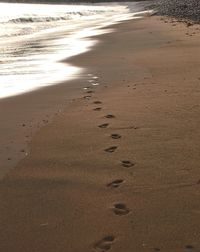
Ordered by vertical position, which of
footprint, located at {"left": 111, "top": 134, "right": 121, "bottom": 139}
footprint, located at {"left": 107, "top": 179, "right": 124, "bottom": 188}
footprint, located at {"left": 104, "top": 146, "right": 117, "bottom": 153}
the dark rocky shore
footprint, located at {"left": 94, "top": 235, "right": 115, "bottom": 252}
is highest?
footprint, located at {"left": 111, "top": 134, "right": 121, "bottom": 139}

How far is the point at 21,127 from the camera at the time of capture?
233 inches

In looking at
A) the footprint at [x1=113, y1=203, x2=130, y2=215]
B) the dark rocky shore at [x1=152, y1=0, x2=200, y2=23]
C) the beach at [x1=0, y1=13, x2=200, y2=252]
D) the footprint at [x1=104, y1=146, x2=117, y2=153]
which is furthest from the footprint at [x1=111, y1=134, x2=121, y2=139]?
the dark rocky shore at [x1=152, y1=0, x2=200, y2=23]

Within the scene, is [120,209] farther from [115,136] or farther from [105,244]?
[115,136]

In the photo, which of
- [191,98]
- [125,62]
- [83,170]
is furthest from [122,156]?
[125,62]

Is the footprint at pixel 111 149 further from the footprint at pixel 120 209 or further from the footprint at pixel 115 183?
the footprint at pixel 120 209

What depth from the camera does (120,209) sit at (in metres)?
3.66

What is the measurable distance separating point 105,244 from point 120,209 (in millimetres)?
452

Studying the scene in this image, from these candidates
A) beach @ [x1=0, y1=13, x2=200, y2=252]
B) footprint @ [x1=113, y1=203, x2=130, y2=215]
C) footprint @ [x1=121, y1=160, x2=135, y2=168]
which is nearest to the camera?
beach @ [x1=0, y1=13, x2=200, y2=252]

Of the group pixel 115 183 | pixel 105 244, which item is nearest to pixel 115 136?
pixel 115 183

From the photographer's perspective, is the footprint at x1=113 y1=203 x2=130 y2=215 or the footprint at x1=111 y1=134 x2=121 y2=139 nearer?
the footprint at x1=113 y1=203 x2=130 y2=215

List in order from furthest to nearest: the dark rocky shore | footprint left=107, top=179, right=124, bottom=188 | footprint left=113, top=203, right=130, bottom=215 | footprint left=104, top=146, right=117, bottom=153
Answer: the dark rocky shore → footprint left=104, top=146, right=117, bottom=153 → footprint left=107, top=179, right=124, bottom=188 → footprint left=113, top=203, right=130, bottom=215

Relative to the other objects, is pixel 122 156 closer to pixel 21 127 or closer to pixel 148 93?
pixel 21 127

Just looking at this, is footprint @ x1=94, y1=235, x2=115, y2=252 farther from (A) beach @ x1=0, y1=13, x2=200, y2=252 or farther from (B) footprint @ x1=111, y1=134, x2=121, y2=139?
(B) footprint @ x1=111, y1=134, x2=121, y2=139

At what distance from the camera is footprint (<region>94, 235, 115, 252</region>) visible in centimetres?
320
